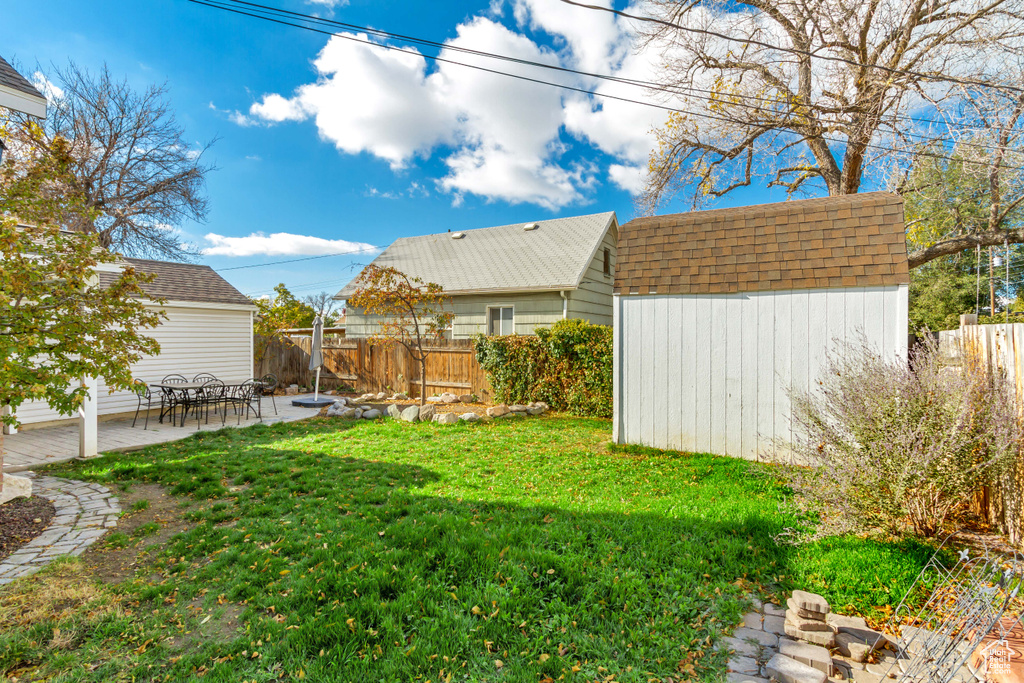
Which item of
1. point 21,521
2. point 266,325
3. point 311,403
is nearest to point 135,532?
point 21,521

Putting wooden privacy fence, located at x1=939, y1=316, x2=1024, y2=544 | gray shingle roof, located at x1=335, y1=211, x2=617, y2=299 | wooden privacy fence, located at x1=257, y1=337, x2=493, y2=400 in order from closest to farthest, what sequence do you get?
1. wooden privacy fence, located at x1=939, y1=316, x2=1024, y2=544
2. wooden privacy fence, located at x1=257, y1=337, x2=493, y2=400
3. gray shingle roof, located at x1=335, y1=211, x2=617, y2=299

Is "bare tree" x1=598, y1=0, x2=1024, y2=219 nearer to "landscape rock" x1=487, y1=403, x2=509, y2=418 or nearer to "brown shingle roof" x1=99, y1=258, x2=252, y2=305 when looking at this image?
"landscape rock" x1=487, y1=403, x2=509, y2=418

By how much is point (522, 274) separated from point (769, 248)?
885 centimetres

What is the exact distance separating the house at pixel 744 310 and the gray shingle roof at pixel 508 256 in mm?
6274

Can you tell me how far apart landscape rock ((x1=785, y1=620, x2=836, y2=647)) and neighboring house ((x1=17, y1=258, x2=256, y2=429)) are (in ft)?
40.1

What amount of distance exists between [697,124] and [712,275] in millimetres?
8347

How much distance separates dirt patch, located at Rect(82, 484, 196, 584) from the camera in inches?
145

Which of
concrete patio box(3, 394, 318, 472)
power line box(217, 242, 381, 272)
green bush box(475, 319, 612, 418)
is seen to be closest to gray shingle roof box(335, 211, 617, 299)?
green bush box(475, 319, 612, 418)

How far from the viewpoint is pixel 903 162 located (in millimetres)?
10328

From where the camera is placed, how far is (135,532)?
4.34 metres

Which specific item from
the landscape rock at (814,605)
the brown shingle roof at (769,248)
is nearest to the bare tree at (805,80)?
the brown shingle roof at (769,248)

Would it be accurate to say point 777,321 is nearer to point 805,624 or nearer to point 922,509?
point 922,509

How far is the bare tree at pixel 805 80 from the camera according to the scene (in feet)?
31.7

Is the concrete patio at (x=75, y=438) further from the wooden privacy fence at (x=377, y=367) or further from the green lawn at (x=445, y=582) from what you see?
the wooden privacy fence at (x=377, y=367)
